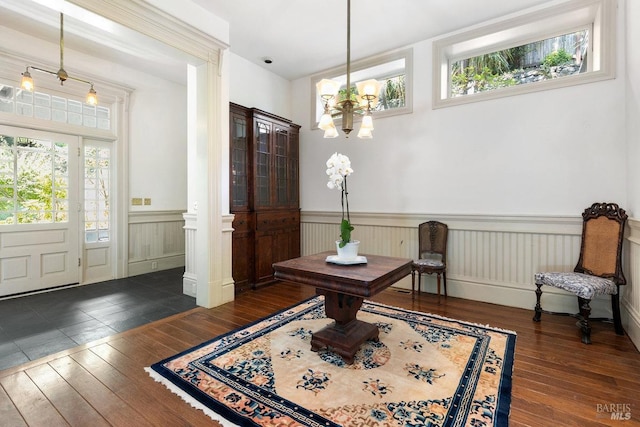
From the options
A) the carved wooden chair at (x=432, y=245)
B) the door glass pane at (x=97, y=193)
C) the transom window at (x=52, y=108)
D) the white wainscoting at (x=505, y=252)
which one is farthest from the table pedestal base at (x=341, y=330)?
the transom window at (x=52, y=108)

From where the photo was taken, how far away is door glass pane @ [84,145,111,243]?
4.54m

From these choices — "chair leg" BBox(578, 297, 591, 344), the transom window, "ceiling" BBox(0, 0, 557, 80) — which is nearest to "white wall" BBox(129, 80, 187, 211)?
the transom window

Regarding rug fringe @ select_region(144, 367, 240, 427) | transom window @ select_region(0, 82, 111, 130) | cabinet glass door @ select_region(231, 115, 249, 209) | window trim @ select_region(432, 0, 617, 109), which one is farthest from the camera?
cabinet glass door @ select_region(231, 115, 249, 209)

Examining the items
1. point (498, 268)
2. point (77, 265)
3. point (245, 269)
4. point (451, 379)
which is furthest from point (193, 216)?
point (498, 268)

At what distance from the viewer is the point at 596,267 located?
2.92 meters

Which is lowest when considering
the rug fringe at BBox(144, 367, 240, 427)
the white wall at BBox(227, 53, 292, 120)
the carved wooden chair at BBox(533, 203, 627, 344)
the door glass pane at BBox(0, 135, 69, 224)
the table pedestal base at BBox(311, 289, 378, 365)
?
the rug fringe at BBox(144, 367, 240, 427)

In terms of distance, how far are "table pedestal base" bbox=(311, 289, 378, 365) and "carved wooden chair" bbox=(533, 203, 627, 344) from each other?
1766 millimetres

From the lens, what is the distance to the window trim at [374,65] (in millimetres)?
4098

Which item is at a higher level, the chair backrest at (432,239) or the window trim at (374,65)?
the window trim at (374,65)

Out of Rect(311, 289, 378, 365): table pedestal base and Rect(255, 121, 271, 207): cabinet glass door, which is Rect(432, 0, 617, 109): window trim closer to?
Rect(255, 121, 271, 207): cabinet glass door

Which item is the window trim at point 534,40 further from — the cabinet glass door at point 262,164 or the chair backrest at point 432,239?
the cabinet glass door at point 262,164

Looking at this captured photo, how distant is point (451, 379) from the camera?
78.7 inches

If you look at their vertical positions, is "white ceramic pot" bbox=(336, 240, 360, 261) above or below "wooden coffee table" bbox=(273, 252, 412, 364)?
above

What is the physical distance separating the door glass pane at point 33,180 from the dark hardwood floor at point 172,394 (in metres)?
2.55
